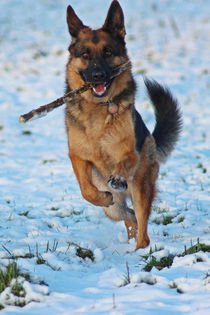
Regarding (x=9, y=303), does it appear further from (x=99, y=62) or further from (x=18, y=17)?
(x=18, y=17)

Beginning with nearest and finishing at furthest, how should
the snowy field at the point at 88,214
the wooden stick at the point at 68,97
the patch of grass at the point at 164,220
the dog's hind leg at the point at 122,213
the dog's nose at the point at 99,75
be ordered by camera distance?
the snowy field at the point at 88,214 < the wooden stick at the point at 68,97 < the dog's nose at the point at 99,75 < the dog's hind leg at the point at 122,213 < the patch of grass at the point at 164,220

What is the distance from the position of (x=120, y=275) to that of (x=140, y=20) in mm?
18255

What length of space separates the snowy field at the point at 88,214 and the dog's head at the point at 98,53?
50 cm

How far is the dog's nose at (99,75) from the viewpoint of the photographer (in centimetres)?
438

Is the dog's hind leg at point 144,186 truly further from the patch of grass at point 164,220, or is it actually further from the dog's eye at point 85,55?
→ the dog's eye at point 85,55

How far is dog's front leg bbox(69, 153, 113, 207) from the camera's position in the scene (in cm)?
463

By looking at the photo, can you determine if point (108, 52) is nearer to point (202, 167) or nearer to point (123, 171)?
point (123, 171)

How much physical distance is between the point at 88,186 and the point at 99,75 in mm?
1090

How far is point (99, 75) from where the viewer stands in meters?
4.38

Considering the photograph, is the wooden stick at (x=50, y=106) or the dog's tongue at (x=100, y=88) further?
the dog's tongue at (x=100, y=88)

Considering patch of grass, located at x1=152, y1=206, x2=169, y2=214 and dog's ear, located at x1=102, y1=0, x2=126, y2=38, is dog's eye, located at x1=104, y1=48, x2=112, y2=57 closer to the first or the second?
dog's ear, located at x1=102, y1=0, x2=126, y2=38

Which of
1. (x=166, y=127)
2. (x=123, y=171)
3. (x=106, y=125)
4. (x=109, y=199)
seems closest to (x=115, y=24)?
(x=106, y=125)

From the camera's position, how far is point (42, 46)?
16969 mm

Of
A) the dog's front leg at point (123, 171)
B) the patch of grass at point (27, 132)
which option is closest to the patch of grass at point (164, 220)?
the dog's front leg at point (123, 171)
